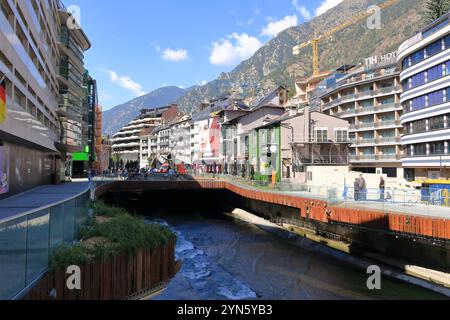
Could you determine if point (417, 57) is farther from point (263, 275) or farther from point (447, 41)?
point (263, 275)

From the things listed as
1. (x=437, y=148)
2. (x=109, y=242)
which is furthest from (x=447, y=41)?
(x=109, y=242)

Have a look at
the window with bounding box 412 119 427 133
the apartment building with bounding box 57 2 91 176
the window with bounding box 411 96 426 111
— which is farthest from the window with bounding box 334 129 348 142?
the apartment building with bounding box 57 2 91 176

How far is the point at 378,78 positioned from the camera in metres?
70.1

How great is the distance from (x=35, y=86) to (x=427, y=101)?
4398cm

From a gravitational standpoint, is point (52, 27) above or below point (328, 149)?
above

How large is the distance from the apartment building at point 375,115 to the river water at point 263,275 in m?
43.4

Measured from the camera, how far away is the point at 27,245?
8.17 m

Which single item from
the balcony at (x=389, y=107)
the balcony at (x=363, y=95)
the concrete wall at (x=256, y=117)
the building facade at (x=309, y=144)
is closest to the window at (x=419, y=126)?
the building facade at (x=309, y=144)

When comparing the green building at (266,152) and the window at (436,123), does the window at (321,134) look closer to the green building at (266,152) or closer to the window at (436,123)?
the green building at (266,152)

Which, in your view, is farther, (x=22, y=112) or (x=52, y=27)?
(x=52, y=27)

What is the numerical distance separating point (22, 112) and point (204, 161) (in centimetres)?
8137

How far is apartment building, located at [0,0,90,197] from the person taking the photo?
25.3 meters
